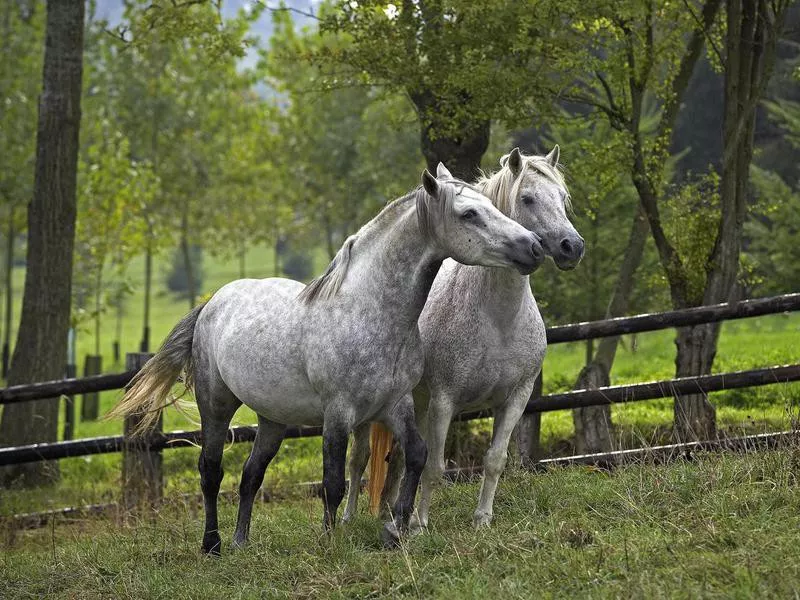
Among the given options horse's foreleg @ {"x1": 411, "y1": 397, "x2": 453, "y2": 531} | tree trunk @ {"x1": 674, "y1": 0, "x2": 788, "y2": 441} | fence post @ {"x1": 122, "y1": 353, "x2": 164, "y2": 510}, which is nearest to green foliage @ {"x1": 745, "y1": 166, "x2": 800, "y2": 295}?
tree trunk @ {"x1": 674, "y1": 0, "x2": 788, "y2": 441}

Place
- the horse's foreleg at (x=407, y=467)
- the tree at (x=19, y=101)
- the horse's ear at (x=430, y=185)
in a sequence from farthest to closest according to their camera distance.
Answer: the tree at (x=19, y=101) < the horse's foreleg at (x=407, y=467) < the horse's ear at (x=430, y=185)

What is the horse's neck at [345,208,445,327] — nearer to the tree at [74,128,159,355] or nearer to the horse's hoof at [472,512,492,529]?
the horse's hoof at [472,512,492,529]

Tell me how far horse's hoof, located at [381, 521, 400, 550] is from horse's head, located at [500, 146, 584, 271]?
1.71m

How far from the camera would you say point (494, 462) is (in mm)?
6141

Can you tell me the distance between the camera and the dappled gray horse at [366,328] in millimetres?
5543

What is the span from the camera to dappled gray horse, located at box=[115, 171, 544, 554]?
5543 mm

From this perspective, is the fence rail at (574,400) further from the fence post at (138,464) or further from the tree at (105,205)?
the tree at (105,205)

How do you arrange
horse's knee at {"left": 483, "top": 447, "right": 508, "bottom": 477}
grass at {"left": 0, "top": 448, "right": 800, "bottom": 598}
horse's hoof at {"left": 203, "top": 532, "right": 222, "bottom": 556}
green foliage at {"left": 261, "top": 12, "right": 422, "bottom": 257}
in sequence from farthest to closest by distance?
1. green foliage at {"left": 261, "top": 12, "right": 422, "bottom": 257}
2. horse's hoof at {"left": 203, "top": 532, "right": 222, "bottom": 556}
3. horse's knee at {"left": 483, "top": 447, "right": 508, "bottom": 477}
4. grass at {"left": 0, "top": 448, "right": 800, "bottom": 598}

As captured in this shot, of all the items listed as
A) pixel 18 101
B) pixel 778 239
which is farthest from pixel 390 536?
pixel 18 101

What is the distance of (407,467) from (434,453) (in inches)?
21.5

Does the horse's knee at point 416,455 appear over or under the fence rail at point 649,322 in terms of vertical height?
under

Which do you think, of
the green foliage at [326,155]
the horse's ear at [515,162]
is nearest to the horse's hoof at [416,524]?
the horse's ear at [515,162]

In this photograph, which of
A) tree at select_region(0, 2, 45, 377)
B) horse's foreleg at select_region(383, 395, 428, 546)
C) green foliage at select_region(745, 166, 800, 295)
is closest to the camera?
horse's foreleg at select_region(383, 395, 428, 546)

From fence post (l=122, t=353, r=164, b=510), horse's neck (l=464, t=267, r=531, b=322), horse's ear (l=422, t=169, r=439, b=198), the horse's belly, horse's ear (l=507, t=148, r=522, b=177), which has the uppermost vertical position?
horse's ear (l=507, t=148, r=522, b=177)
